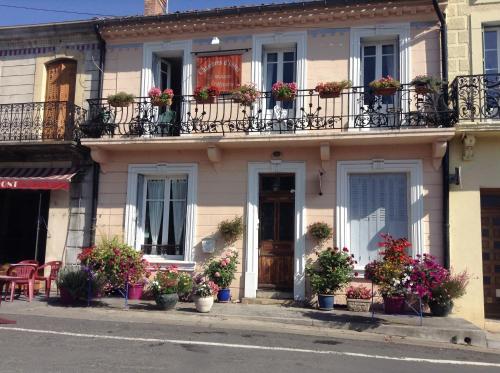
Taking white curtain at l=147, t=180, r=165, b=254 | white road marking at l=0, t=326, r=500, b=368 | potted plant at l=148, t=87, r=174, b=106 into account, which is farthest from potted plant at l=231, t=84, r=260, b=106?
white road marking at l=0, t=326, r=500, b=368

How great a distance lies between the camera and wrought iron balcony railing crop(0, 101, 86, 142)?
1320 cm

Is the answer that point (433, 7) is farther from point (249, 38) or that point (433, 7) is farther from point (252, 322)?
point (252, 322)

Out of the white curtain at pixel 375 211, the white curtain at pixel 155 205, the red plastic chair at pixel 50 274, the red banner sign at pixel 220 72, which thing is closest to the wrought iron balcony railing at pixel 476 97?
the white curtain at pixel 375 211

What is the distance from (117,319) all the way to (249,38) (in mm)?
7201

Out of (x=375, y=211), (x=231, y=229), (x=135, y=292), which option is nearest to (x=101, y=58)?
(x=231, y=229)

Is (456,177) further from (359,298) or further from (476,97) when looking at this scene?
(359,298)

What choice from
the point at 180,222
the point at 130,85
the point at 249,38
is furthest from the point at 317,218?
the point at 130,85

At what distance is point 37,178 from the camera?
12539mm

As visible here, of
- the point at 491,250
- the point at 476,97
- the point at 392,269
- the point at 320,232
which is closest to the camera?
the point at 392,269

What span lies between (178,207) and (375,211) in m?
4.77

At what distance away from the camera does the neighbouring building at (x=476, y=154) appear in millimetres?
10578

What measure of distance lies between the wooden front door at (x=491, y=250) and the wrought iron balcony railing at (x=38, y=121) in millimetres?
9967

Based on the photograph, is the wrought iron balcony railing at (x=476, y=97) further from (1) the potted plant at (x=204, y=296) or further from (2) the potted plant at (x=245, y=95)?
(1) the potted plant at (x=204, y=296)

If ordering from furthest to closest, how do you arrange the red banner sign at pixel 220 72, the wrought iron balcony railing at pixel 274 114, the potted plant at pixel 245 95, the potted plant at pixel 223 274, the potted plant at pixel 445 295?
the red banner sign at pixel 220 72
the potted plant at pixel 245 95
the potted plant at pixel 223 274
the wrought iron balcony railing at pixel 274 114
the potted plant at pixel 445 295
